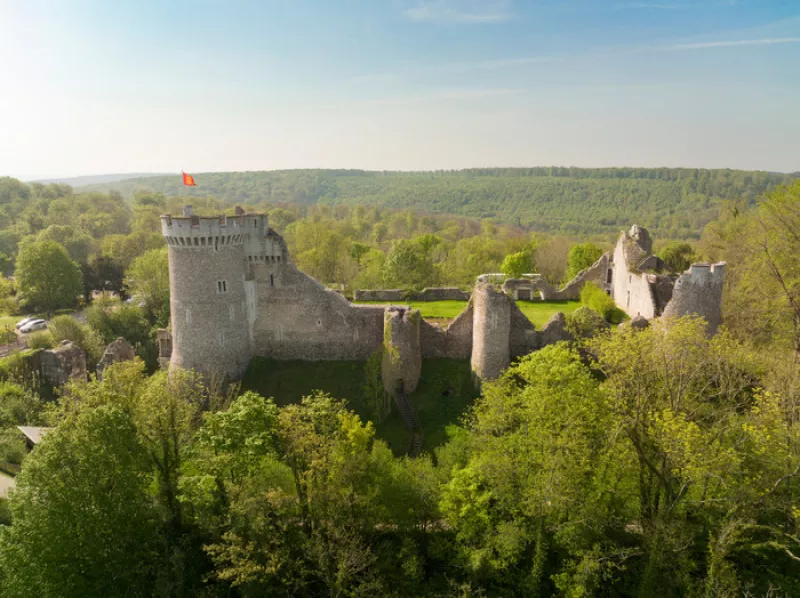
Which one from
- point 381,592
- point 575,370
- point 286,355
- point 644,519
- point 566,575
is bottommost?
point 381,592

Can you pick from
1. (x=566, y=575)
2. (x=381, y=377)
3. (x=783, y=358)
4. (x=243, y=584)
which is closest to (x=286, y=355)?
A: (x=381, y=377)

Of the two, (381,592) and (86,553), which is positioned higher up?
(86,553)

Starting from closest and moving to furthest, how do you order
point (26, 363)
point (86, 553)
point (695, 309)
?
point (86, 553), point (695, 309), point (26, 363)

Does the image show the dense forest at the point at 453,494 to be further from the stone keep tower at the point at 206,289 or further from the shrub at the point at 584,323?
the stone keep tower at the point at 206,289

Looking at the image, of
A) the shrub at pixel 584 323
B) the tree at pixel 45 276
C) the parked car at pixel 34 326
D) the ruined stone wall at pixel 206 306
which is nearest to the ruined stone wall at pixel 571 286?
the shrub at pixel 584 323

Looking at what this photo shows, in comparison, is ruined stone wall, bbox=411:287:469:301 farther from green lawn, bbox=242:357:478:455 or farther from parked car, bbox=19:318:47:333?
parked car, bbox=19:318:47:333

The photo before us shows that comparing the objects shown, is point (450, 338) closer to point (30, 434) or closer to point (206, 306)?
point (206, 306)

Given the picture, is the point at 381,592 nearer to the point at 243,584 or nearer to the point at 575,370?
the point at 243,584
